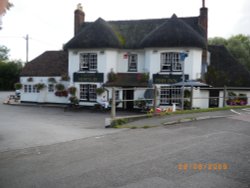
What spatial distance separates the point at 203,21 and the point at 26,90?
785 inches

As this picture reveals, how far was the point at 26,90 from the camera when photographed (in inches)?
1271

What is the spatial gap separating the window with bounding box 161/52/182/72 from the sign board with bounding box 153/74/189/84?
20.4 inches

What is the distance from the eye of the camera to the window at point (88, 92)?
26.9 m

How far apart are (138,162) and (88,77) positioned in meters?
21.2

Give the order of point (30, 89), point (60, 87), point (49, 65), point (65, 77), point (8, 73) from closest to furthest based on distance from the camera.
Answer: point (65, 77) < point (60, 87) < point (30, 89) < point (49, 65) < point (8, 73)

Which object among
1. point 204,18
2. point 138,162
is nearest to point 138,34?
point 204,18

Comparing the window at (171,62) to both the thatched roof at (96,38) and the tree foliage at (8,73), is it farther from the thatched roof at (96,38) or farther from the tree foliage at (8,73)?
the tree foliage at (8,73)

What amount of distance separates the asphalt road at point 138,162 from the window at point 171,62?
15542mm

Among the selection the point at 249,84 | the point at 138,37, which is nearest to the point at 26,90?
the point at 138,37

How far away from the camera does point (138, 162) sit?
6.16 metres

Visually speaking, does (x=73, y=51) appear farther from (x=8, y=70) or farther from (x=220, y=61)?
(x=8, y=70)

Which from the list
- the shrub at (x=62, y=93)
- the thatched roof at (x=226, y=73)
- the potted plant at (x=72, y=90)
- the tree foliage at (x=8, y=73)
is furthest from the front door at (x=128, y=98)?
the tree foliage at (x=8, y=73)

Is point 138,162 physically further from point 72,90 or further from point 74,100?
point 72,90

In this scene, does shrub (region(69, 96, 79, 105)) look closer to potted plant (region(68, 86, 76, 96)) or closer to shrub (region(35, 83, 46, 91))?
potted plant (region(68, 86, 76, 96))
